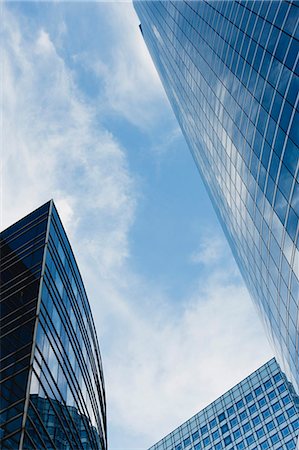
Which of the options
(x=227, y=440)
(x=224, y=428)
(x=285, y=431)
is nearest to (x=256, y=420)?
(x=227, y=440)

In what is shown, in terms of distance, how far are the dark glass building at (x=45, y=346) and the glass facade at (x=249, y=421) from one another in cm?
6243

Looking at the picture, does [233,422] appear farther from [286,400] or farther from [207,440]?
[286,400]

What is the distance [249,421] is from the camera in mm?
97938

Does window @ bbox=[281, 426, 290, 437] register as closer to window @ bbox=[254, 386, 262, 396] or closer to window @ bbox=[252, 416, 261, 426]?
window @ bbox=[252, 416, 261, 426]

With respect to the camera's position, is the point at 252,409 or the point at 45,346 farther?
the point at 252,409

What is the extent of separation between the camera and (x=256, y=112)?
3700 centimetres

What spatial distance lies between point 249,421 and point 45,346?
8461cm

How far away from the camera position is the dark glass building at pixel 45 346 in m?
22.1

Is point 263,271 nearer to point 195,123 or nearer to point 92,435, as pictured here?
point 92,435

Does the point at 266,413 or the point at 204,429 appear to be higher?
the point at 204,429

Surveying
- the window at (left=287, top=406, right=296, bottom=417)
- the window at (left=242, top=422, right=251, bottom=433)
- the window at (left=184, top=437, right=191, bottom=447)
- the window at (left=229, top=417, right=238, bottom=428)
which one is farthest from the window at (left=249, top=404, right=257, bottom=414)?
the window at (left=184, top=437, right=191, bottom=447)

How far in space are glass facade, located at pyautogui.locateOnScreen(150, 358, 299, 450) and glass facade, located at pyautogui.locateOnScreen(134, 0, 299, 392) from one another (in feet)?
166

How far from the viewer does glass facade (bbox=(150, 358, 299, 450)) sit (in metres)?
90.6

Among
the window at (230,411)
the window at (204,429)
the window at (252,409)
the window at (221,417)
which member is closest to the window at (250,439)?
the window at (252,409)
